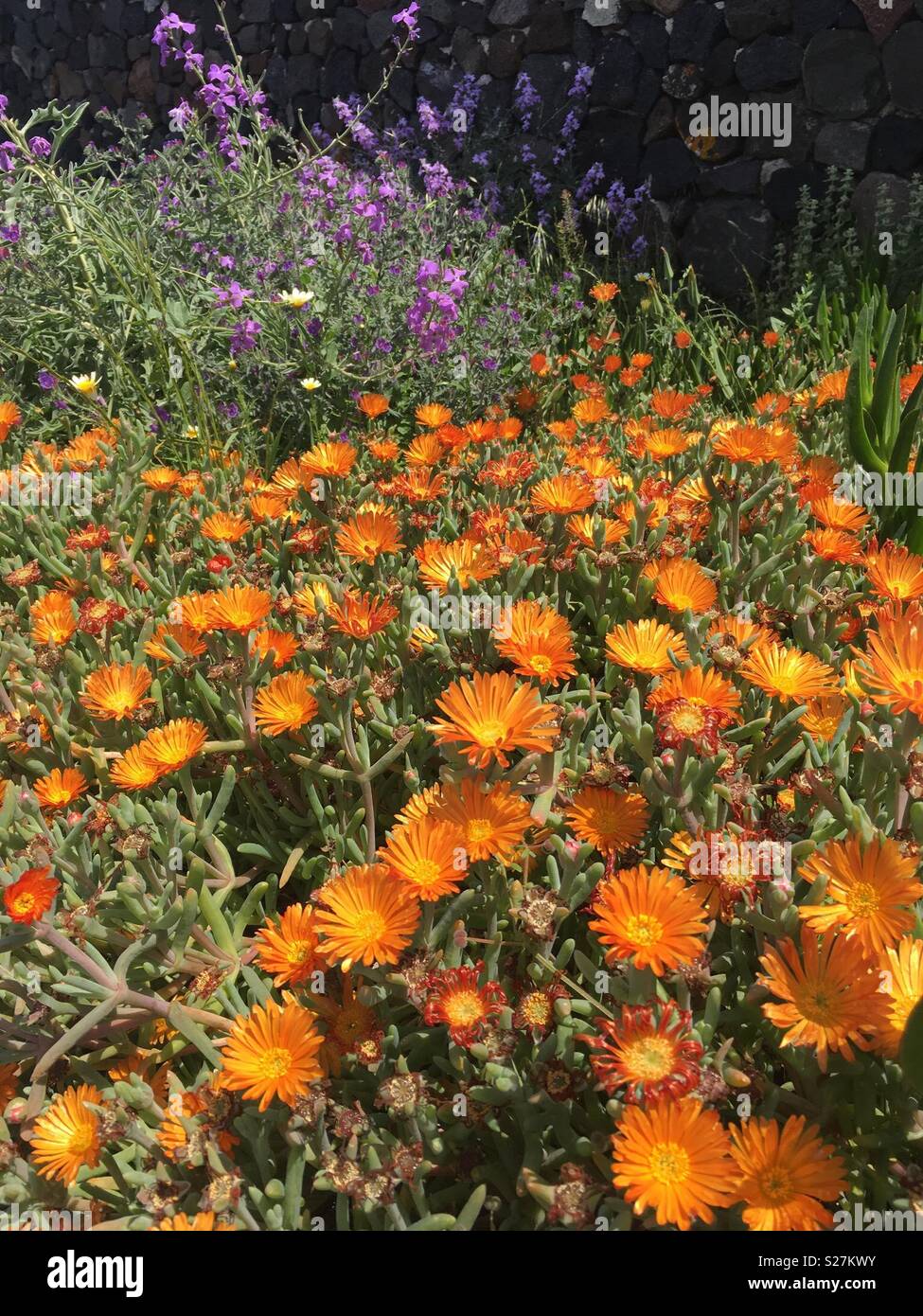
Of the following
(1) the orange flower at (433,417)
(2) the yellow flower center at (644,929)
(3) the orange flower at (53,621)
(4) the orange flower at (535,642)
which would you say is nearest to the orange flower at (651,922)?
(2) the yellow flower center at (644,929)

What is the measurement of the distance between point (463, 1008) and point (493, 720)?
1.20ft

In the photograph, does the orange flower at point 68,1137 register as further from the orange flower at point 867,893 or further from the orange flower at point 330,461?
the orange flower at point 330,461

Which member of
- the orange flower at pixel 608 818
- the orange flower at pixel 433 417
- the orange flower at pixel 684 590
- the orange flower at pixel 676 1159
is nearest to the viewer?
the orange flower at pixel 676 1159

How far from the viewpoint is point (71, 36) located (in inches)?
338

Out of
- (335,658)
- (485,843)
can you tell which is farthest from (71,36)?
(485,843)

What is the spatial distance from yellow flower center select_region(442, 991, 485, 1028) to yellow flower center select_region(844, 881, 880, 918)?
0.45 metres

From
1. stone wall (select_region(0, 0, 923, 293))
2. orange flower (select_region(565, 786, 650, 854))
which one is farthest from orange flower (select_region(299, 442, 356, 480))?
stone wall (select_region(0, 0, 923, 293))

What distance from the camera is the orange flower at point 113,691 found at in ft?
5.34

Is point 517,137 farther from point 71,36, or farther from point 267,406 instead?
point 71,36

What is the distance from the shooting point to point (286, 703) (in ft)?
5.22

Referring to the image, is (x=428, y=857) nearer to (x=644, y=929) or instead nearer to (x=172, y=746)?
(x=644, y=929)

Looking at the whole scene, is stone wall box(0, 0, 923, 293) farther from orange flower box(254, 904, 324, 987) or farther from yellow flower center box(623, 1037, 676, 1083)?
yellow flower center box(623, 1037, 676, 1083)

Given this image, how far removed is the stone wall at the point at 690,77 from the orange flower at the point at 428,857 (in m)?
4.63

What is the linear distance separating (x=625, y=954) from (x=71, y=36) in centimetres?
1071
